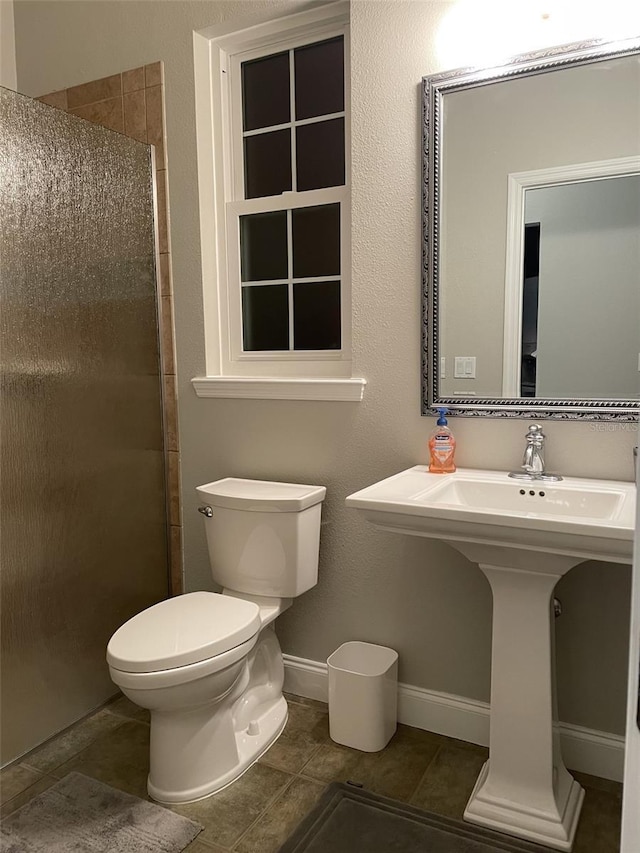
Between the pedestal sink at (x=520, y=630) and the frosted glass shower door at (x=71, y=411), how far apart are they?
1.04m

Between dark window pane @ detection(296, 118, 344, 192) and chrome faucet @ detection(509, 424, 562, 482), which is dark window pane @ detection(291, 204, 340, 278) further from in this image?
chrome faucet @ detection(509, 424, 562, 482)

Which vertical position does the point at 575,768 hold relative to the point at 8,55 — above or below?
below

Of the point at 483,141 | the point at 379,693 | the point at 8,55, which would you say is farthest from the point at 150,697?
the point at 8,55

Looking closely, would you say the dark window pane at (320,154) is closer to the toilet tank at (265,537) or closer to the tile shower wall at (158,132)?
the tile shower wall at (158,132)

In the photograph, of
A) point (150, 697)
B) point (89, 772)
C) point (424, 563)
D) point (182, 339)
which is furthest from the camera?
point (182, 339)

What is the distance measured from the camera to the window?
2.32m

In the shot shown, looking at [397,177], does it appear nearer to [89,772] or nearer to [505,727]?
[505,727]

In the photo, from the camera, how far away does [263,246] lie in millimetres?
2496

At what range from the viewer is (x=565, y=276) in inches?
73.1

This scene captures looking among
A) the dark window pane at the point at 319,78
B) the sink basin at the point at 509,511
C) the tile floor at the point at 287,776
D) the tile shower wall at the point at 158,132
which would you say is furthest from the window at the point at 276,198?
the tile floor at the point at 287,776

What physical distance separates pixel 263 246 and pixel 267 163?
300 mm

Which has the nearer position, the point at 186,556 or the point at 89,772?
the point at 89,772

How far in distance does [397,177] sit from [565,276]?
59 cm

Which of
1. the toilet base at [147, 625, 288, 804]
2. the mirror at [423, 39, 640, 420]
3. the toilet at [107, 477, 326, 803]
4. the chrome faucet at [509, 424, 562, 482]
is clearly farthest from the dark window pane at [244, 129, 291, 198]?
the toilet base at [147, 625, 288, 804]
